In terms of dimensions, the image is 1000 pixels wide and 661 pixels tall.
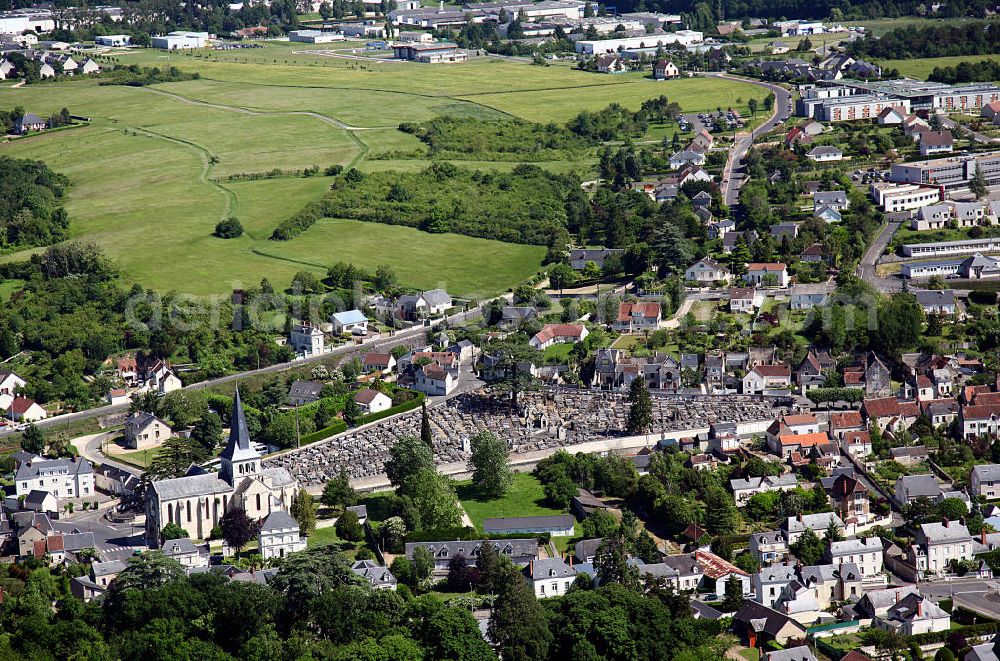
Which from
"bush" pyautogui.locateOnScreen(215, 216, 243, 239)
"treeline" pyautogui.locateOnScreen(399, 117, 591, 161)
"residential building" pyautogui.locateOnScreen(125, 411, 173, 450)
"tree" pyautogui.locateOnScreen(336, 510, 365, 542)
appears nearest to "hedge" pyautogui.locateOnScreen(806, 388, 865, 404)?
"tree" pyautogui.locateOnScreen(336, 510, 365, 542)

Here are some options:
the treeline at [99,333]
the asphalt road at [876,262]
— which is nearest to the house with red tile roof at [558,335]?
the treeline at [99,333]

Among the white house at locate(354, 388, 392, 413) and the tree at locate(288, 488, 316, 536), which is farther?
the white house at locate(354, 388, 392, 413)

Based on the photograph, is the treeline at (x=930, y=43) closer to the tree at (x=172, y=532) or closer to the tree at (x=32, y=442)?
the tree at (x=32, y=442)

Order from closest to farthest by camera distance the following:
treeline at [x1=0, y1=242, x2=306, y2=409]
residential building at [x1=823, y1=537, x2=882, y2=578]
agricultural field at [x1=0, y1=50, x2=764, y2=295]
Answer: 1. residential building at [x1=823, y1=537, x2=882, y2=578]
2. treeline at [x1=0, y1=242, x2=306, y2=409]
3. agricultural field at [x1=0, y1=50, x2=764, y2=295]

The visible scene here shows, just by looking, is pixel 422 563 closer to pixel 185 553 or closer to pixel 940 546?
pixel 185 553

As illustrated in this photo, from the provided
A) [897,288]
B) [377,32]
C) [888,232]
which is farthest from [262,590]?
[377,32]

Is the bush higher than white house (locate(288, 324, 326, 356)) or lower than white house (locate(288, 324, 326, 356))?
higher

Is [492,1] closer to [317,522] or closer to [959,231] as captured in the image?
[959,231]

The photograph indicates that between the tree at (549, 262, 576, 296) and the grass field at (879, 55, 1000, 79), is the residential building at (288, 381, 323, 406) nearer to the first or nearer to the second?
the tree at (549, 262, 576, 296)
